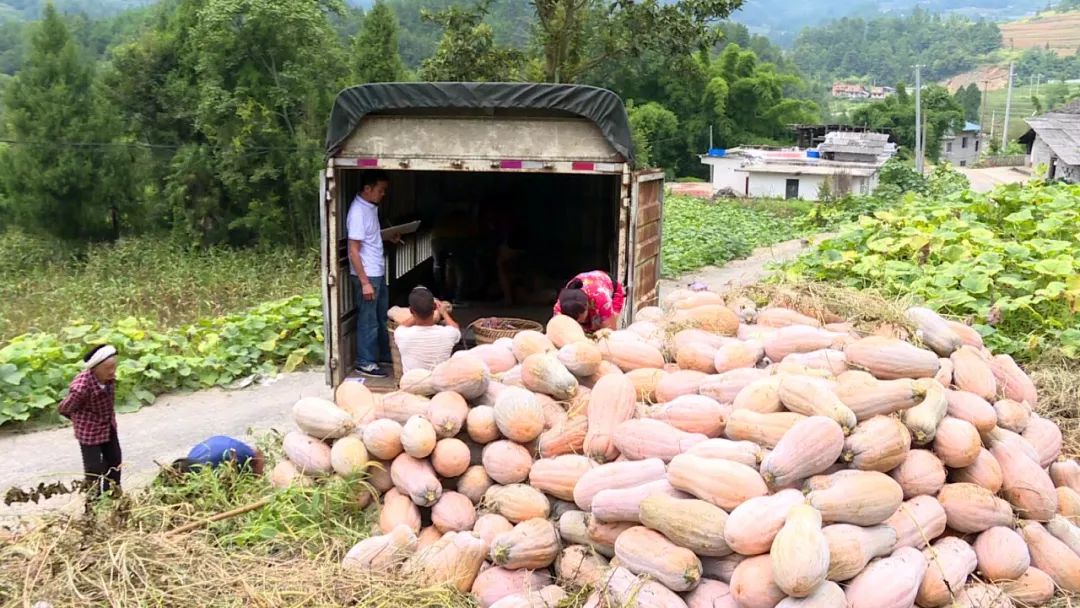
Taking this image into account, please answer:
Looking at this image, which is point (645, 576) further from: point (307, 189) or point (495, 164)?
point (307, 189)

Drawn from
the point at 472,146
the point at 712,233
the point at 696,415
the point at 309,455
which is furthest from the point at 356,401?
the point at 712,233

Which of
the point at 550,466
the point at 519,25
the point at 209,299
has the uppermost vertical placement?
the point at 519,25

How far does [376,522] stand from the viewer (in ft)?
15.0

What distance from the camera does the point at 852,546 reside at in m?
3.48

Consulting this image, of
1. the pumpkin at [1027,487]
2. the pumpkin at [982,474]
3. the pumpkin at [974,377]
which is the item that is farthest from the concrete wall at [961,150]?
the pumpkin at [982,474]

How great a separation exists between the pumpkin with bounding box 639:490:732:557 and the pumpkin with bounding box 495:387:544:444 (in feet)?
2.97

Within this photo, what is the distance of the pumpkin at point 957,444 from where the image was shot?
4004 millimetres

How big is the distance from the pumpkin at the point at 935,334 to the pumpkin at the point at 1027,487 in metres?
0.86

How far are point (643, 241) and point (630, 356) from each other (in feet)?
12.2

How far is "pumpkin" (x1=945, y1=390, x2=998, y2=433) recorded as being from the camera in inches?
168

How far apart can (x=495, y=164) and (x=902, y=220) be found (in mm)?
5943

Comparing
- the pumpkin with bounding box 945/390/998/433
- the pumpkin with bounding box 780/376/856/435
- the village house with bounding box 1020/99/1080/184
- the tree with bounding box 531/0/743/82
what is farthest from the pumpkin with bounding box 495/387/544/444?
the village house with bounding box 1020/99/1080/184

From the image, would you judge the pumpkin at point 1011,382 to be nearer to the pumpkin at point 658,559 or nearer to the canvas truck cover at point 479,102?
the pumpkin at point 658,559

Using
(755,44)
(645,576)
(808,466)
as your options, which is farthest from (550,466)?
(755,44)
